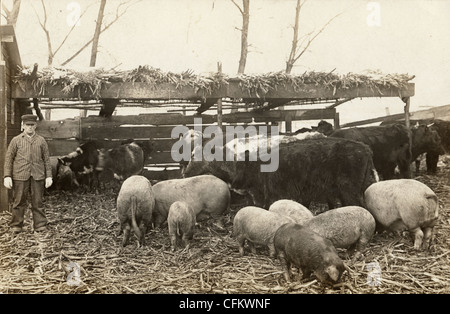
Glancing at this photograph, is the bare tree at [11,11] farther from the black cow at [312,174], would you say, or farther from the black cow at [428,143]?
the black cow at [428,143]

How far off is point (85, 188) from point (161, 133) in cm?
340

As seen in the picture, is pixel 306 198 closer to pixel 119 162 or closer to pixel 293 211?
pixel 293 211

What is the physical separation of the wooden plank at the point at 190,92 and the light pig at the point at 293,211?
3.77 m

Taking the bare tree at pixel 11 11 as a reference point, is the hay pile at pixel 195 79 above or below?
below

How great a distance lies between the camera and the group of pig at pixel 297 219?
15.6ft

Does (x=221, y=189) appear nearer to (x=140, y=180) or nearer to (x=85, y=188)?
(x=140, y=180)

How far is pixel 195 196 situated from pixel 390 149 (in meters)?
5.83

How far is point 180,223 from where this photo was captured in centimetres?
645

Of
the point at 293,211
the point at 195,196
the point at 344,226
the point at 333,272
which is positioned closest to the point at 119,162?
the point at 195,196

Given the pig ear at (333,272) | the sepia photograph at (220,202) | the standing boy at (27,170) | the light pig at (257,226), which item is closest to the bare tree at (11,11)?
the sepia photograph at (220,202)

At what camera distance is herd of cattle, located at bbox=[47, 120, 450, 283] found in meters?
5.32

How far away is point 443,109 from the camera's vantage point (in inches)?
621

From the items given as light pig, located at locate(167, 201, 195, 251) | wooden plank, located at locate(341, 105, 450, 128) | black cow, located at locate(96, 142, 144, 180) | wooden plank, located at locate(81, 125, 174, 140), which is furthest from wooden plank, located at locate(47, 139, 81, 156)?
wooden plank, located at locate(341, 105, 450, 128)
